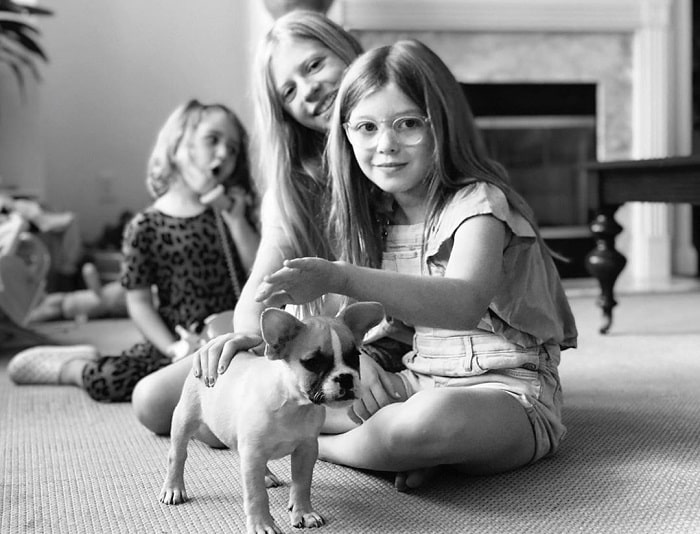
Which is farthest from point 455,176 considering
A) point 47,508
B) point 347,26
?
point 347,26

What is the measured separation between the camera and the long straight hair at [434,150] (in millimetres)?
1127

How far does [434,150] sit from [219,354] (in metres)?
0.38

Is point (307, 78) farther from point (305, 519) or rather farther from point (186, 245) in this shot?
point (305, 519)

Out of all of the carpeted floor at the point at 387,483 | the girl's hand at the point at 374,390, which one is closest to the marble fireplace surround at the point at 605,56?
the carpeted floor at the point at 387,483

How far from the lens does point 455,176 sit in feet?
3.82

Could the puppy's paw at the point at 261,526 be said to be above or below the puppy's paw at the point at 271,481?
above

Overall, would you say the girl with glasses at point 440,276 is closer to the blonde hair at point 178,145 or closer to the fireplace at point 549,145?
the blonde hair at point 178,145

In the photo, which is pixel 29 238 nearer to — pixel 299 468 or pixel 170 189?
pixel 170 189

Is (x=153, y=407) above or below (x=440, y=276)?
below

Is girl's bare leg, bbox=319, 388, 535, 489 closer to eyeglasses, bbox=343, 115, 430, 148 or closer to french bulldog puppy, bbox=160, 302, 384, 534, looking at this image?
french bulldog puppy, bbox=160, 302, 384, 534

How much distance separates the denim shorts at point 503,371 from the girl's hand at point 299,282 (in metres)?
0.29

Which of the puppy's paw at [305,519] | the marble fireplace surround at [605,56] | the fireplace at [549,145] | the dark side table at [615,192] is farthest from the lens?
the fireplace at [549,145]

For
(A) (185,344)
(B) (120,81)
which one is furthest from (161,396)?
(B) (120,81)

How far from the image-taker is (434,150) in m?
1.13
